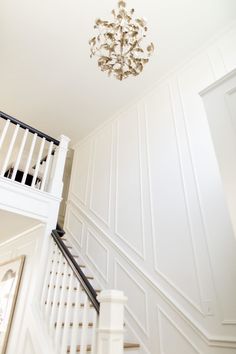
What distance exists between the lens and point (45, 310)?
94.0 inches

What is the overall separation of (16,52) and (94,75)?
1.35m

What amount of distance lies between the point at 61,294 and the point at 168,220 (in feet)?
5.01

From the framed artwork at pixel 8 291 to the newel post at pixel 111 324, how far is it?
1.83 metres

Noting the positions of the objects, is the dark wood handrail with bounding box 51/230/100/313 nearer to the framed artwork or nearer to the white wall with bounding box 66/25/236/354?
the framed artwork

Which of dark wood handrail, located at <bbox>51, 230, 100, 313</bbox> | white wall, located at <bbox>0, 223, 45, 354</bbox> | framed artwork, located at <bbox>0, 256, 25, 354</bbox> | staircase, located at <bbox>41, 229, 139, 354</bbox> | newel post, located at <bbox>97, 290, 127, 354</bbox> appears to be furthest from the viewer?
framed artwork, located at <bbox>0, 256, 25, 354</bbox>

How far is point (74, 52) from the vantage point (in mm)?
3893

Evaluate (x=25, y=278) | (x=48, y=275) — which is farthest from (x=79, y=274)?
(x=25, y=278)

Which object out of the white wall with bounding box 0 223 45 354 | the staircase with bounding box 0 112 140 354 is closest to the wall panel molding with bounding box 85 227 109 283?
the staircase with bounding box 0 112 140 354

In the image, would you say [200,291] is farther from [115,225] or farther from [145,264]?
[115,225]

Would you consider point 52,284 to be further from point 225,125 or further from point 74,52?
point 74,52

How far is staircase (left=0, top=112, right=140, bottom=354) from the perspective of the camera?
5.01 feet

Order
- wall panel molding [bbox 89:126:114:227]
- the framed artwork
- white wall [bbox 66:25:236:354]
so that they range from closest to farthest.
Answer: white wall [bbox 66:25:236:354] < the framed artwork < wall panel molding [bbox 89:126:114:227]

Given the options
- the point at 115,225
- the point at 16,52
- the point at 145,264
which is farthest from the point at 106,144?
the point at 145,264

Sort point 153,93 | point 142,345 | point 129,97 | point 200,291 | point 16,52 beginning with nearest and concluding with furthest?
point 200,291 < point 142,345 < point 16,52 < point 153,93 < point 129,97
